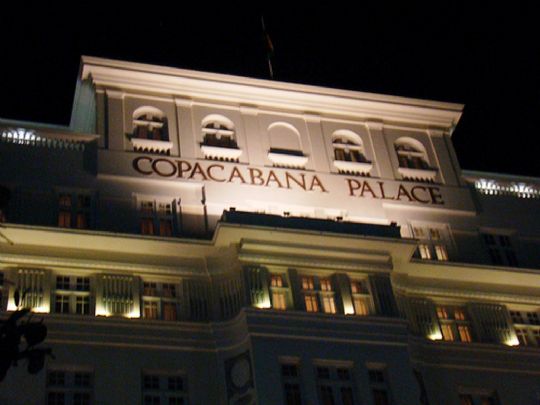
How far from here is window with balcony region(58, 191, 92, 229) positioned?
34188 mm

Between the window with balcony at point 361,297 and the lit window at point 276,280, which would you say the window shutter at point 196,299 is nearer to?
the lit window at point 276,280

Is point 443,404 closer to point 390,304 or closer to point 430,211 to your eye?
point 390,304

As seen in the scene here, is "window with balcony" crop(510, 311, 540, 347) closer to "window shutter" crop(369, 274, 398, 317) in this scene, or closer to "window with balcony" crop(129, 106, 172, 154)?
"window shutter" crop(369, 274, 398, 317)

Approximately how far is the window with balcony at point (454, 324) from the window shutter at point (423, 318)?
14.9 inches

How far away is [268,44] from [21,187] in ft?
47.2

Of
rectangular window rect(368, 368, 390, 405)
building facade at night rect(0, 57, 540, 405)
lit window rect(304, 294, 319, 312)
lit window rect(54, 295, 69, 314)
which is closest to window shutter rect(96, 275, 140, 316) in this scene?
building facade at night rect(0, 57, 540, 405)

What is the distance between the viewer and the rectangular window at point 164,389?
1213 inches

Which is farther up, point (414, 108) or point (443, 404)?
point (414, 108)

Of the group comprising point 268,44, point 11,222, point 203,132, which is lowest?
point 11,222

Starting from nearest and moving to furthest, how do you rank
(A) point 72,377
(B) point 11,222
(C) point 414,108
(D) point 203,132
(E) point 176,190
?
(A) point 72,377 < (B) point 11,222 < (E) point 176,190 < (D) point 203,132 < (C) point 414,108

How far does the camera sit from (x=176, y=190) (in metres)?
36.1

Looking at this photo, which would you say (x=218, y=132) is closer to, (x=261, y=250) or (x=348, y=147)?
(x=348, y=147)

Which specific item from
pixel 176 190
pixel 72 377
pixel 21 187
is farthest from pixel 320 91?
pixel 72 377

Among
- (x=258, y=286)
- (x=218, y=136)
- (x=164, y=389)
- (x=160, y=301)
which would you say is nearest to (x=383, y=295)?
(x=258, y=286)
